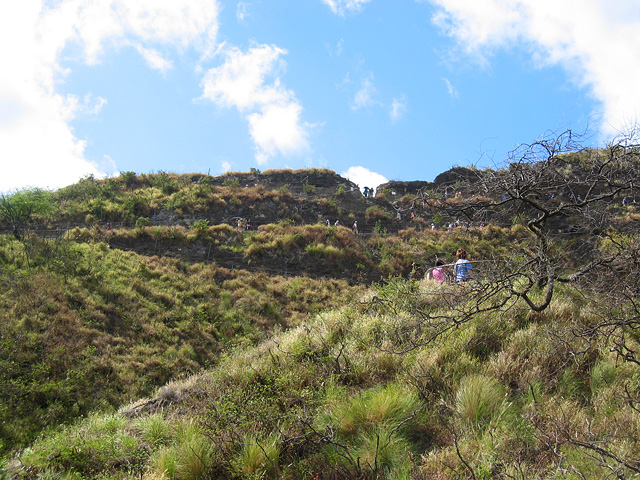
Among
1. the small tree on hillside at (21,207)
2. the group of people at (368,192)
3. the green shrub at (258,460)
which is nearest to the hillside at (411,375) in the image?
the green shrub at (258,460)

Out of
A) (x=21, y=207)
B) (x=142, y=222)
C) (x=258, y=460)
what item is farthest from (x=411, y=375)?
(x=21, y=207)

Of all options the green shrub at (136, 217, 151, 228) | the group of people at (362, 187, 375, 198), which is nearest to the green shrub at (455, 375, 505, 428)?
the green shrub at (136, 217, 151, 228)

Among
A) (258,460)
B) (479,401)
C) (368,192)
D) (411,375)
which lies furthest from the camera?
(368,192)

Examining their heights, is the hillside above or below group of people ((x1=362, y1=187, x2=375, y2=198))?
below

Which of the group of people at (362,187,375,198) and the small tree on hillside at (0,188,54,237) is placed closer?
the small tree on hillside at (0,188,54,237)

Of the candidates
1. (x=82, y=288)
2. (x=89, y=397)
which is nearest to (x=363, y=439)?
(x=89, y=397)

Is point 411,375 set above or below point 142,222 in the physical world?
below

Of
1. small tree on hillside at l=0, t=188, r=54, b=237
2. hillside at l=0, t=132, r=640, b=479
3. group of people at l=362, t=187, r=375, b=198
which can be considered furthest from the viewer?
group of people at l=362, t=187, r=375, b=198

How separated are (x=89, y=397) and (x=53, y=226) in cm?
1765

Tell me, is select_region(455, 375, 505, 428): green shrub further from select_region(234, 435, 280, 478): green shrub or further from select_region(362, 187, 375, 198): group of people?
select_region(362, 187, 375, 198): group of people

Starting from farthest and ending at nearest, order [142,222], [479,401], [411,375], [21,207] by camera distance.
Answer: [142,222] → [21,207] → [411,375] → [479,401]

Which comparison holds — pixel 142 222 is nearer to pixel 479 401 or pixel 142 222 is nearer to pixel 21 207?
pixel 21 207

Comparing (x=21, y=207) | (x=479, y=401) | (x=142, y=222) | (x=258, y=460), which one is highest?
(x=21, y=207)

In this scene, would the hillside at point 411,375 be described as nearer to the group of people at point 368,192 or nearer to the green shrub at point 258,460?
the green shrub at point 258,460
